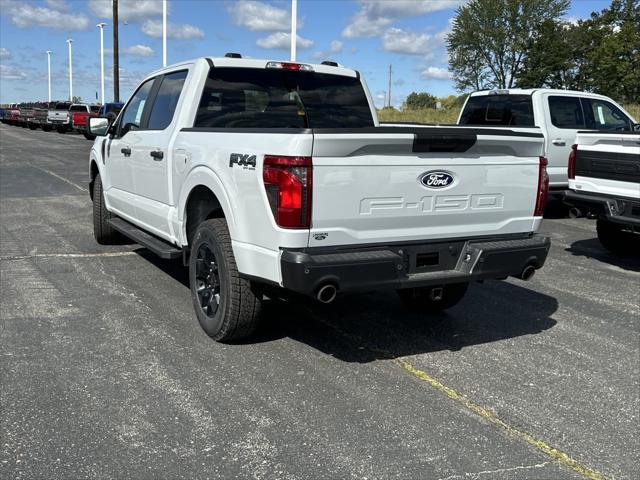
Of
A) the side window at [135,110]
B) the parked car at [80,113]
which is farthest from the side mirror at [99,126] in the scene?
the parked car at [80,113]

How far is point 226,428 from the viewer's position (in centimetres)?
347

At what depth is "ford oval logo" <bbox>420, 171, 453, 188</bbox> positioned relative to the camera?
4.13 m

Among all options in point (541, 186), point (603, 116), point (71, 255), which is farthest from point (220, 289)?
point (603, 116)

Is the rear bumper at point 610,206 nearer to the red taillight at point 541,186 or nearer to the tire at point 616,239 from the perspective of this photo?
the tire at point 616,239

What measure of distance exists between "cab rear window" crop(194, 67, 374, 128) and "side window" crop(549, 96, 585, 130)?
6.47 m

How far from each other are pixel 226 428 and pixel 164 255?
7.16ft

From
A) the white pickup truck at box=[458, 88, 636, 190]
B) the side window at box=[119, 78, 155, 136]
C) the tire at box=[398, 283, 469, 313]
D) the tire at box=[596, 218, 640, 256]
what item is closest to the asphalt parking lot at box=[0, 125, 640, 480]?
the tire at box=[398, 283, 469, 313]

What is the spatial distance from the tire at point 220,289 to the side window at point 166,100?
1.35 m

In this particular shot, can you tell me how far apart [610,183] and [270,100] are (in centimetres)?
431

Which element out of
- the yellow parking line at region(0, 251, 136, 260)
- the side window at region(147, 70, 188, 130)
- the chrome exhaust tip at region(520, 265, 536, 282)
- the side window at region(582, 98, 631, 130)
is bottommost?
the yellow parking line at region(0, 251, 136, 260)

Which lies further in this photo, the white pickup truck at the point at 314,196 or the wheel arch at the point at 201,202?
the wheel arch at the point at 201,202

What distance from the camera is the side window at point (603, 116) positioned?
1146 centimetres

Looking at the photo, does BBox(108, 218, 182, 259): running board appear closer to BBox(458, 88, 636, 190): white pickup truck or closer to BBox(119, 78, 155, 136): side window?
BBox(119, 78, 155, 136): side window

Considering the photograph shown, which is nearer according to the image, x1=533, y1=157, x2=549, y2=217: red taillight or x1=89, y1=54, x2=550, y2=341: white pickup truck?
x1=89, y1=54, x2=550, y2=341: white pickup truck
